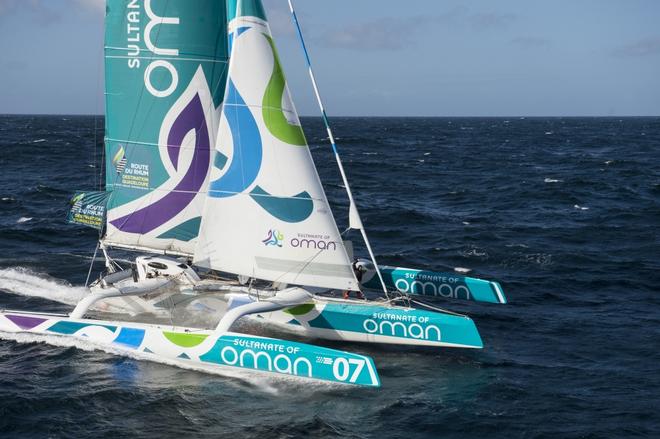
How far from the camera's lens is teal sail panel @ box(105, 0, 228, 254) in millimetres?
15195

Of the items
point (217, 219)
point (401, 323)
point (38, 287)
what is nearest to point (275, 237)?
point (217, 219)

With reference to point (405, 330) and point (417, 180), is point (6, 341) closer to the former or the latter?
point (405, 330)

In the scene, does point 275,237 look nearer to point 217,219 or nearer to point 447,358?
point 217,219

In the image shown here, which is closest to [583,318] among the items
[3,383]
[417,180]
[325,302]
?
[325,302]

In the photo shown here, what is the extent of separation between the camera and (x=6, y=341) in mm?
15055

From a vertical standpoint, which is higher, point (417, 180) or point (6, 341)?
point (417, 180)

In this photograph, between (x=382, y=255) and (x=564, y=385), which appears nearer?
(x=564, y=385)

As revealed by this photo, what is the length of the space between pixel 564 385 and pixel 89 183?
33180 millimetres

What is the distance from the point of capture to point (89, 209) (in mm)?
16625

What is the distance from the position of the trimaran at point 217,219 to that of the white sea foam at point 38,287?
211cm

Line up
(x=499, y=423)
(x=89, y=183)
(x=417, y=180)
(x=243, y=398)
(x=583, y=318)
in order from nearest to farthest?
1. (x=499, y=423)
2. (x=243, y=398)
3. (x=583, y=318)
4. (x=89, y=183)
5. (x=417, y=180)

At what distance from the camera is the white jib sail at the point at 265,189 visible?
1416 centimetres

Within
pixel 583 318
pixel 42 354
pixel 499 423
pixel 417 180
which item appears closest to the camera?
pixel 499 423

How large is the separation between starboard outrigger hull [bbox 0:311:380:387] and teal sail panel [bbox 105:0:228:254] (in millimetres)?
2719
